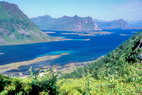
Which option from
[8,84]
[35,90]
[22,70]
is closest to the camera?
[8,84]

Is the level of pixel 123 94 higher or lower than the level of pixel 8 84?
lower

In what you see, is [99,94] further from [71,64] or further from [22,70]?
[71,64]

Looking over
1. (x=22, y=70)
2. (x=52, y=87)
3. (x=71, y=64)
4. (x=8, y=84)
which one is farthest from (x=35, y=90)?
(x=71, y=64)

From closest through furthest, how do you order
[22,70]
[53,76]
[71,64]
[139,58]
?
[53,76] → [139,58] → [22,70] → [71,64]

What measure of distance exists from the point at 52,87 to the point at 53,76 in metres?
0.61

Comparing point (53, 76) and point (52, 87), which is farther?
point (53, 76)

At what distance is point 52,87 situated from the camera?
6832 millimetres

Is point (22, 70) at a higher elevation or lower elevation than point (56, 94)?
lower

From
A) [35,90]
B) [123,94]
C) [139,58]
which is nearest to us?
[35,90]

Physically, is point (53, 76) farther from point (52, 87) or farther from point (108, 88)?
point (108, 88)

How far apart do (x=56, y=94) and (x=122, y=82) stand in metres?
4.55

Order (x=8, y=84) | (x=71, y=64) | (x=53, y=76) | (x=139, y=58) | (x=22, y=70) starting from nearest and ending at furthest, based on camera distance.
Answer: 1. (x=8, y=84)
2. (x=53, y=76)
3. (x=139, y=58)
4. (x=22, y=70)
5. (x=71, y=64)

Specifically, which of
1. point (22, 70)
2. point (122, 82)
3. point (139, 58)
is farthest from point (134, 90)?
point (22, 70)

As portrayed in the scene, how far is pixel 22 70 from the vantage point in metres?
96.9
